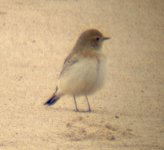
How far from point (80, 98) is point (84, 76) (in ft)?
3.65

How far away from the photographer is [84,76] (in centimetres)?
878

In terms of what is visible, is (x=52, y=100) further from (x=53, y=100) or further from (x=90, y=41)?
(x=90, y=41)

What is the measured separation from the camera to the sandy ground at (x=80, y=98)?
7.98m

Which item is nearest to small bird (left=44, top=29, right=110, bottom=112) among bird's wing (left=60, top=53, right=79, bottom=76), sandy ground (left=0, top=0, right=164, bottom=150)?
bird's wing (left=60, top=53, right=79, bottom=76)

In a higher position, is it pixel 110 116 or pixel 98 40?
pixel 98 40

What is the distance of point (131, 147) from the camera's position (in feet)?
25.3

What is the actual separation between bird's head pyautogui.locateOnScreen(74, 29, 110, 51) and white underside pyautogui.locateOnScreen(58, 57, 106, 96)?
13.2 inches

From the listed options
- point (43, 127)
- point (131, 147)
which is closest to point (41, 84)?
point (43, 127)

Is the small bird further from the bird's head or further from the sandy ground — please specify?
the sandy ground

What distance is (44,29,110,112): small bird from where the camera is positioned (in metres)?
8.79

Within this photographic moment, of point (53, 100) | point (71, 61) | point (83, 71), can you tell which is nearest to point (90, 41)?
point (71, 61)

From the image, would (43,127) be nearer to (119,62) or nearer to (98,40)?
(98,40)

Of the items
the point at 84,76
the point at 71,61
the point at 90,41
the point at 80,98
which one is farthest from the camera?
the point at 80,98

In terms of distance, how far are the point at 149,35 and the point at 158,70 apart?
1833 mm
